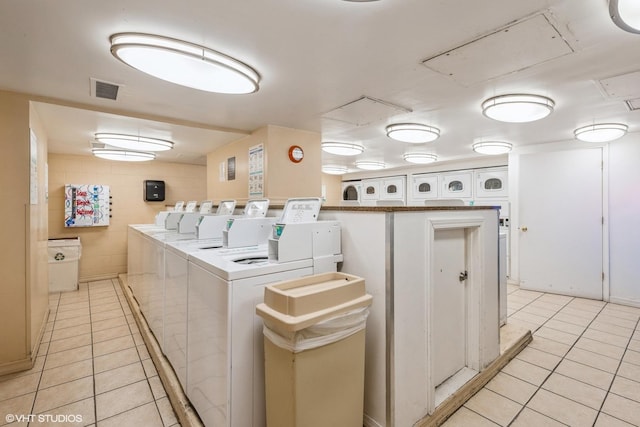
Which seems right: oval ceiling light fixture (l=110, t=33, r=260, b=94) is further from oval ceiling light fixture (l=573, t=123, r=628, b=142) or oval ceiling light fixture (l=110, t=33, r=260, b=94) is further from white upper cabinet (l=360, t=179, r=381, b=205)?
white upper cabinet (l=360, t=179, r=381, b=205)

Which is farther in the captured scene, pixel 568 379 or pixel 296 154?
pixel 296 154

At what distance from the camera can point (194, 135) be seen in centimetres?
409

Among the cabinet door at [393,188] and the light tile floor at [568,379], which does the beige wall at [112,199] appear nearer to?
the cabinet door at [393,188]

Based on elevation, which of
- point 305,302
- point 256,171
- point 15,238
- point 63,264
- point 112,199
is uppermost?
point 256,171

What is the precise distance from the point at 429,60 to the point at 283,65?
3.54 ft

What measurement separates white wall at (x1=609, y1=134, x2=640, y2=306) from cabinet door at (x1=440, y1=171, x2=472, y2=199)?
2.44 metres

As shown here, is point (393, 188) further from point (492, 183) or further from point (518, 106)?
point (518, 106)

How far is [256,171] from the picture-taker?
399cm

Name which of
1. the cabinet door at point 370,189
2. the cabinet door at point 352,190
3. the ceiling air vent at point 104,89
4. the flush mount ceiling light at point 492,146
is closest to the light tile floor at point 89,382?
the ceiling air vent at point 104,89

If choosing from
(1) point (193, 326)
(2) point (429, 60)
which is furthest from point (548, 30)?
(1) point (193, 326)

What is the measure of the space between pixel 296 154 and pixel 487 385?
10.5ft

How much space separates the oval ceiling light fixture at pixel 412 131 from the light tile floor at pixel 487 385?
102 inches

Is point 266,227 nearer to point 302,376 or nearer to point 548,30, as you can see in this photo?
point 302,376

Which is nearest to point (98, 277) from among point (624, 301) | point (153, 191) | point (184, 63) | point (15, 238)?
point (153, 191)
